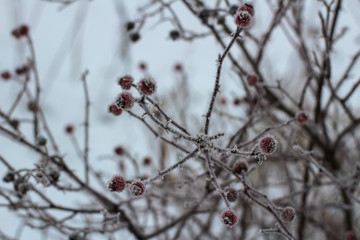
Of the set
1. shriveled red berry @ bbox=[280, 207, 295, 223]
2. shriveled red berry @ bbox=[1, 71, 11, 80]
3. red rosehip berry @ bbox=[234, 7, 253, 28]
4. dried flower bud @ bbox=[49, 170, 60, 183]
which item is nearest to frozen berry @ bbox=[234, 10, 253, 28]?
red rosehip berry @ bbox=[234, 7, 253, 28]

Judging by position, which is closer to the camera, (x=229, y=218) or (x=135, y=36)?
(x=229, y=218)

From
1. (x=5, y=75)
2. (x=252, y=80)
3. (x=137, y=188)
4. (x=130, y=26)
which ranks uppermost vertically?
(x=130, y=26)

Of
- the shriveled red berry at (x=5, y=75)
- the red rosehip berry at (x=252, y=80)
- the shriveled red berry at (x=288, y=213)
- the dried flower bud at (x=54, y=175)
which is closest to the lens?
the shriveled red berry at (x=288, y=213)

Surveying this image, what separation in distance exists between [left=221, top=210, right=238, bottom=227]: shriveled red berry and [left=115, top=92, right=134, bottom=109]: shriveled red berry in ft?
1.17

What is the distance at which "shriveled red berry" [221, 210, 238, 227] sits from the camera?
41.6 inches

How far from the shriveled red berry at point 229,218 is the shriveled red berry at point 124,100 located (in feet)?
1.17

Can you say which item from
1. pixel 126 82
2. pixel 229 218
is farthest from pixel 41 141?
pixel 229 218

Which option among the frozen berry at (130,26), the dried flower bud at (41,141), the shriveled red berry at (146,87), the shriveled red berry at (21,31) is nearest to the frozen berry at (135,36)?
the frozen berry at (130,26)

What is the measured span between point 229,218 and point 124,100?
0.38 m

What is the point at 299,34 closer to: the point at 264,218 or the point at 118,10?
the point at 264,218

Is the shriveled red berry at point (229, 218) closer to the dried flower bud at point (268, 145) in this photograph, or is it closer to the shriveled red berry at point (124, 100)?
the dried flower bud at point (268, 145)

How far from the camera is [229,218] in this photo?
1.06 m

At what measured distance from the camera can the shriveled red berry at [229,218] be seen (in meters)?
1.06

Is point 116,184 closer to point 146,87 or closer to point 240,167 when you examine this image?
point 146,87
